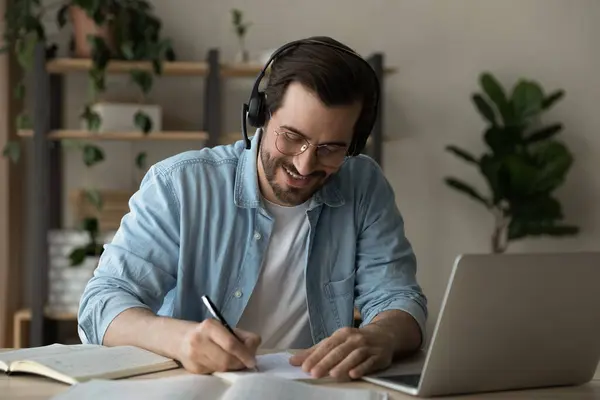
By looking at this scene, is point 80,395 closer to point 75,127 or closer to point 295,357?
point 295,357

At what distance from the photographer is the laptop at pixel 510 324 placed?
113 cm

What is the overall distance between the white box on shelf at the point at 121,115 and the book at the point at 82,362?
2.24 m

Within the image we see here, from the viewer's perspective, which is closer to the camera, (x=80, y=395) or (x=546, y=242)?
(x=80, y=395)

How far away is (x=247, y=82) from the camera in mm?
3955

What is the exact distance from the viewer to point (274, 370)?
4.33ft

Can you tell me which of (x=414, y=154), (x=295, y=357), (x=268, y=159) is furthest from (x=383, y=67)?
(x=295, y=357)

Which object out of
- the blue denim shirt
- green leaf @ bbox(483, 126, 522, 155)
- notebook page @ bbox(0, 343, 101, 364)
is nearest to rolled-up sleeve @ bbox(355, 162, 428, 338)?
the blue denim shirt

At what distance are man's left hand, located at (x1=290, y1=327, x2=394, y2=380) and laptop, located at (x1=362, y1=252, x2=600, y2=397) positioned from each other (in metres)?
0.04

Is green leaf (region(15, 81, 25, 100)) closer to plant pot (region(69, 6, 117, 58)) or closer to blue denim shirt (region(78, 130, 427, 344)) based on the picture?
plant pot (region(69, 6, 117, 58))

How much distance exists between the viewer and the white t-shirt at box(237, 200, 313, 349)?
1.82 meters

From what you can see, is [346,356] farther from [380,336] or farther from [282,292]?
[282,292]

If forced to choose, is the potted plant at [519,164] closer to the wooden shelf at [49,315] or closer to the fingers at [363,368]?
the wooden shelf at [49,315]

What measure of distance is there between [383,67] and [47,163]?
1427 millimetres

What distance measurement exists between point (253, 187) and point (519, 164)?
7.27ft
